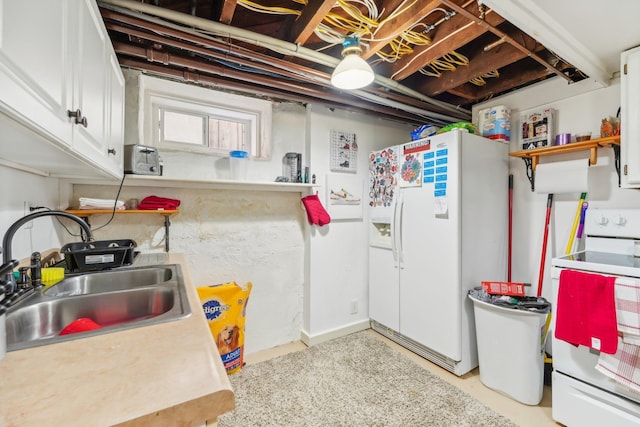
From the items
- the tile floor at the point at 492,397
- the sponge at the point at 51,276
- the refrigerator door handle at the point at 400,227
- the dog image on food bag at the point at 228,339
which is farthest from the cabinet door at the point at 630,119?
the sponge at the point at 51,276

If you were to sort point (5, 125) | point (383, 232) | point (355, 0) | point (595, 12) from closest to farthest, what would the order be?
1. point (5, 125)
2. point (595, 12)
3. point (355, 0)
4. point (383, 232)

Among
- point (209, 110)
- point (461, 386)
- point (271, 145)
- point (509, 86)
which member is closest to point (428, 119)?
point (509, 86)

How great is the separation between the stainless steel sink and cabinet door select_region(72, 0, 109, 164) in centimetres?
57

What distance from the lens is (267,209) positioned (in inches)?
100

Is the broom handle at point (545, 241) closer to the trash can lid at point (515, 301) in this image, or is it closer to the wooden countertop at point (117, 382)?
the trash can lid at point (515, 301)

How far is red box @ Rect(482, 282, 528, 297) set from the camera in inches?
78.4

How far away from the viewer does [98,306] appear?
3.63ft

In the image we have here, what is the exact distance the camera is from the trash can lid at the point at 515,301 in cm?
187

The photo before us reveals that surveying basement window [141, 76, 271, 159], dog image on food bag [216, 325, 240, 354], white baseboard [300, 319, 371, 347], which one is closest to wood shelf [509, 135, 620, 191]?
white baseboard [300, 319, 371, 347]

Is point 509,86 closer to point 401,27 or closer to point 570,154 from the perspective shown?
point 570,154

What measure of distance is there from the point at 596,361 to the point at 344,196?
6.63 feet

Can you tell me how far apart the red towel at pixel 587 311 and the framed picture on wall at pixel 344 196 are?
5.43 ft

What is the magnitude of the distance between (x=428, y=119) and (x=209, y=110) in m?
2.18

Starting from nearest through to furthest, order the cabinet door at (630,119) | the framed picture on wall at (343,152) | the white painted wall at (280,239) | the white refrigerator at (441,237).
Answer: the cabinet door at (630,119) → the white refrigerator at (441,237) → the white painted wall at (280,239) → the framed picture on wall at (343,152)
